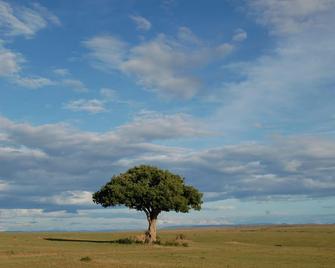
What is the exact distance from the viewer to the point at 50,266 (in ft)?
127

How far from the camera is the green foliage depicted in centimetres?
7931

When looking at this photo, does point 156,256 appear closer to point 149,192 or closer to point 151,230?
point 149,192

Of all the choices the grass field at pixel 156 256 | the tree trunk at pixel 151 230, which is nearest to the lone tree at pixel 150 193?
the tree trunk at pixel 151 230

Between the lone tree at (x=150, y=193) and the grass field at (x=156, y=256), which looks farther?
the lone tree at (x=150, y=193)

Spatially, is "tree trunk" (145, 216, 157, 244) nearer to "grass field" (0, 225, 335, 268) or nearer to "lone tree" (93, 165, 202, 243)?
"lone tree" (93, 165, 202, 243)

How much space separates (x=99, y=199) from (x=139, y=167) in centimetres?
754

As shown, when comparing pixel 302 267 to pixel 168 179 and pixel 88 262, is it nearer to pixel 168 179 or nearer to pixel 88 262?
pixel 88 262

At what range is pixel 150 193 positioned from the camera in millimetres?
78750

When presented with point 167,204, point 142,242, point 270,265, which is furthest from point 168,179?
point 270,265

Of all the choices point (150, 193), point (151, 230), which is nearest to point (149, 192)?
point (150, 193)

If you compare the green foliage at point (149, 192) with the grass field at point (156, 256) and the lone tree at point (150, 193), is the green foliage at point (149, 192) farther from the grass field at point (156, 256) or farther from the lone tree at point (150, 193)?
the grass field at point (156, 256)

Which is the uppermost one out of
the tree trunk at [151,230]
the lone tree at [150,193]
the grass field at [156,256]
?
the lone tree at [150,193]

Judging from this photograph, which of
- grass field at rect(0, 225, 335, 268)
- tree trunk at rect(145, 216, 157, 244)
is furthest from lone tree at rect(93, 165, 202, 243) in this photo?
grass field at rect(0, 225, 335, 268)

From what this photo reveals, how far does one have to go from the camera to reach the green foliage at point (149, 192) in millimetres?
79312
